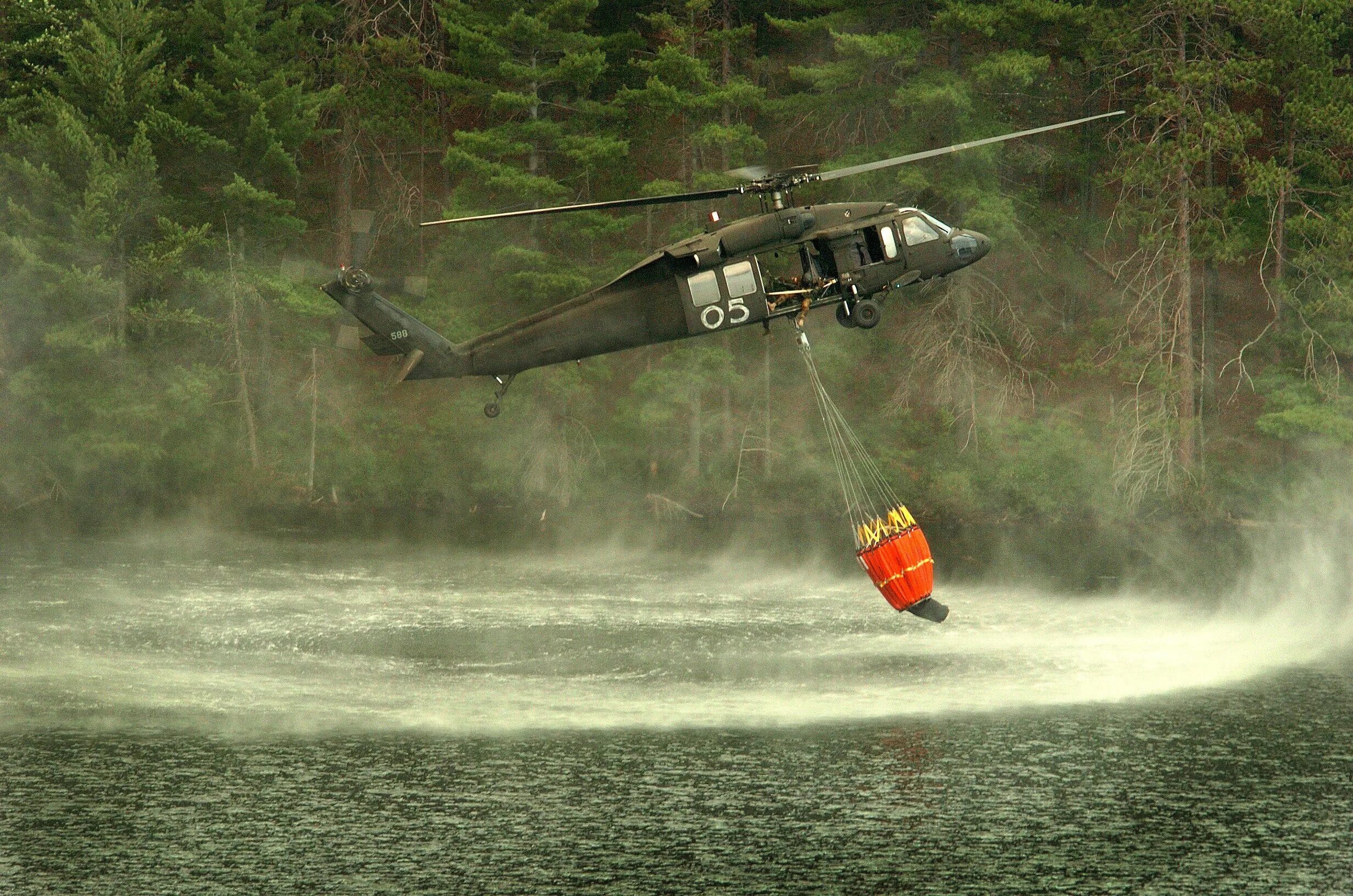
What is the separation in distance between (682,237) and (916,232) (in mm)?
18811

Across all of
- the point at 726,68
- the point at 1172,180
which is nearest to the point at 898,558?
the point at 1172,180

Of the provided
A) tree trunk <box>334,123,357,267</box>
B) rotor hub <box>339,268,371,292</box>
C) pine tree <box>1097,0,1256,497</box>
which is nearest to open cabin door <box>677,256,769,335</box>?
rotor hub <box>339,268,371,292</box>

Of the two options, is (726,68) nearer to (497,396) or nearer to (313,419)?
(313,419)

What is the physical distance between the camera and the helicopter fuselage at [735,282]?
2245 cm

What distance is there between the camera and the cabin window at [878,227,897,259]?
22906mm

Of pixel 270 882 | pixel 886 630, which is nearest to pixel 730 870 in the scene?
pixel 270 882

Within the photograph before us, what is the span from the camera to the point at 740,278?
74.0 feet

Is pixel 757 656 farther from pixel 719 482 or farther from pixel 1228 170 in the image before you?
pixel 1228 170

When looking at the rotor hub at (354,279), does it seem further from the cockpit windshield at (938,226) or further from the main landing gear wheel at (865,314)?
the cockpit windshield at (938,226)

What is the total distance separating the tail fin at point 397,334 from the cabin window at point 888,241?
616 cm

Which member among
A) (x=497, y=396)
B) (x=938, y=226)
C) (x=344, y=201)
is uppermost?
(x=344, y=201)

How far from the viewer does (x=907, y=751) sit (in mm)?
24125

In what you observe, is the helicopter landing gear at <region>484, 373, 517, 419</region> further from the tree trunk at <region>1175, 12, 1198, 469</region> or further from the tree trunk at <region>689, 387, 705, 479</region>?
the tree trunk at <region>1175, 12, 1198, 469</region>

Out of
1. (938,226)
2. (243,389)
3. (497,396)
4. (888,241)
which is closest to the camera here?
(497,396)
